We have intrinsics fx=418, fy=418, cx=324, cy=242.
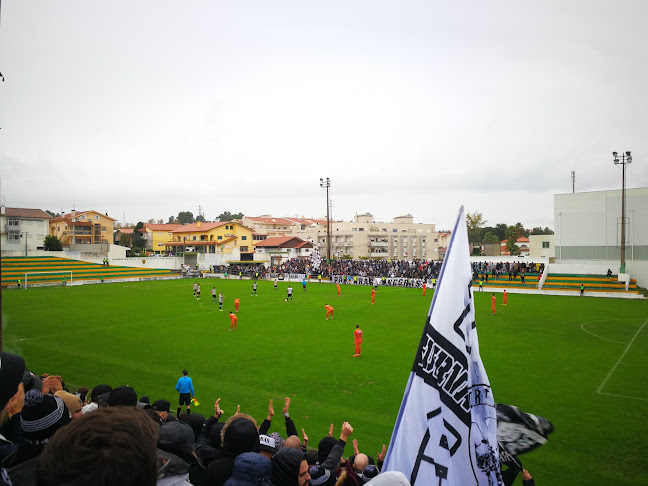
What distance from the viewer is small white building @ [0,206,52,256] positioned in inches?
2238

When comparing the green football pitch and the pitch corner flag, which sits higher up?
the pitch corner flag

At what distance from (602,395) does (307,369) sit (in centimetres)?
842

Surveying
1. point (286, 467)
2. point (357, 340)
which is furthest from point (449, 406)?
point (357, 340)

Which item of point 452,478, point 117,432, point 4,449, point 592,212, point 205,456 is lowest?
point 205,456

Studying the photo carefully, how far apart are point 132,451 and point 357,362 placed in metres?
13.8

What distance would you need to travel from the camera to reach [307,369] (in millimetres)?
13727

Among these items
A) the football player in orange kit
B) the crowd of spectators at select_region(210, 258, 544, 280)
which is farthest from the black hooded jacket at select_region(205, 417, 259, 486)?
the crowd of spectators at select_region(210, 258, 544, 280)

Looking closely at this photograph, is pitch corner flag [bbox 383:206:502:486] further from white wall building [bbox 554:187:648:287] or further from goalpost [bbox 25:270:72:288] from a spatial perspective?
goalpost [bbox 25:270:72:288]

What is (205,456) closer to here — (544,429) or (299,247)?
(544,429)

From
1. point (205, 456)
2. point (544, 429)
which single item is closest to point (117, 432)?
point (205, 456)

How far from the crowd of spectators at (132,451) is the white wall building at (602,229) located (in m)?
46.0

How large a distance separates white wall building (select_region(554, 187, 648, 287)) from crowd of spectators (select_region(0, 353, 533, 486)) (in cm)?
4605

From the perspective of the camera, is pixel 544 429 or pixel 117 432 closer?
pixel 117 432

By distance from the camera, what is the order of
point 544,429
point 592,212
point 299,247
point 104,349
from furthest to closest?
point 299,247
point 592,212
point 104,349
point 544,429
